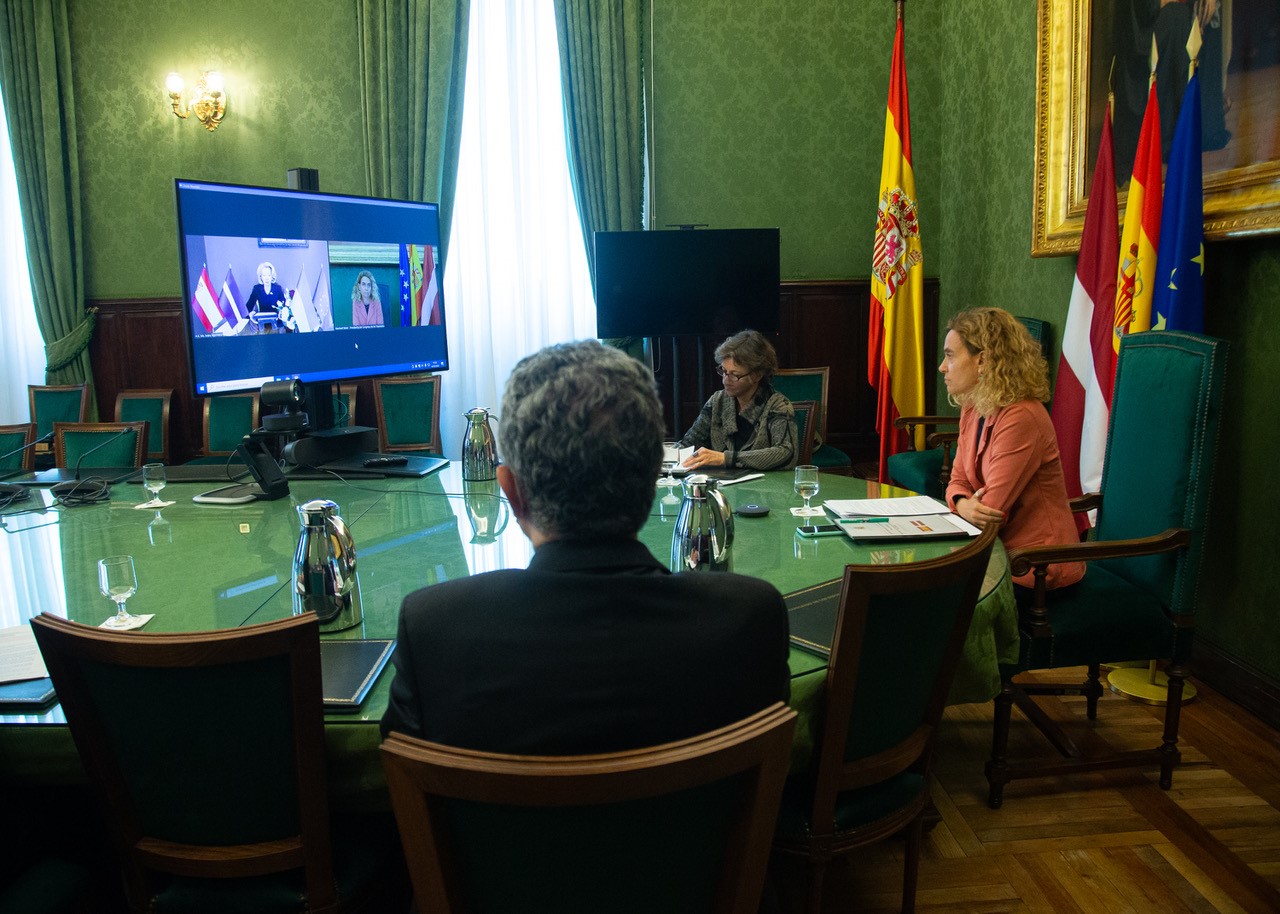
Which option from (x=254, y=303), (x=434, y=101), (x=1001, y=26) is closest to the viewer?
(x=254, y=303)

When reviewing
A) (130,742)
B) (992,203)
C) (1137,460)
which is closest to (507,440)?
(130,742)

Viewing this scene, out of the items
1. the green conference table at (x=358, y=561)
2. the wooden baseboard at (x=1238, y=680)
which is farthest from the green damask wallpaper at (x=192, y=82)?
the wooden baseboard at (x=1238, y=680)

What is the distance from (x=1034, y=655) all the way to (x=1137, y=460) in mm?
682

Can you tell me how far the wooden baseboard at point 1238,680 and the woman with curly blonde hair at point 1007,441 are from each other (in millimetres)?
877

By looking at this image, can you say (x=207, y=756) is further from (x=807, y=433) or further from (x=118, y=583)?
(x=807, y=433)

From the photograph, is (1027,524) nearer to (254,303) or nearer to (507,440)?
(507,440)

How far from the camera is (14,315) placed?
5465mm

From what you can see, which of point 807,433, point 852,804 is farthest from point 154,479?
point 807,433

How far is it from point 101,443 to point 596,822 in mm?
3065

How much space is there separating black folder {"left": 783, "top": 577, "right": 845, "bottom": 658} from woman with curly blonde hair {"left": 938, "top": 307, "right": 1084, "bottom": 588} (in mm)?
813

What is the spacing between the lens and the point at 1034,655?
2248 mm

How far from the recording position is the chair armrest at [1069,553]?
2164 mm

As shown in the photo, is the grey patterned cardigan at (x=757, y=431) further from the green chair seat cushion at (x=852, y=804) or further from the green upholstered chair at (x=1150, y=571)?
the green chair seat cushion at (x=852, y=804)

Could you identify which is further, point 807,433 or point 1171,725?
point 807,433
